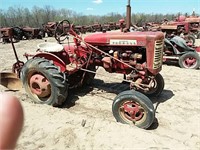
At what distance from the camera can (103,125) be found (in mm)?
3676

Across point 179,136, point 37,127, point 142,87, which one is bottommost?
point 179,136

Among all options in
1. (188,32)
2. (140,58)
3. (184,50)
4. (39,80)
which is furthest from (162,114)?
(188,32)

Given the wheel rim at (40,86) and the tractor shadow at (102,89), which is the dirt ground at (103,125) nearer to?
the tractor shadow at (102,89)

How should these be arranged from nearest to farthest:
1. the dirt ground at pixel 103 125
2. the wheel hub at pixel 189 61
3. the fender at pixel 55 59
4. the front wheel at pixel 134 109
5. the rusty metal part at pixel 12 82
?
the dirt ground at pixel 103 125 < the front wheel at pixel 134 109 < the fender at pixel 55 59 < the rusty metal part at pixel 12 82 < the wheel hub at pixel 189 61

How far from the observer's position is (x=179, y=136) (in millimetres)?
3719

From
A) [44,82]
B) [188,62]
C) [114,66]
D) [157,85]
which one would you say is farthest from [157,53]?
[188,62]

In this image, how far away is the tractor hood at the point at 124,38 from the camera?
14.0 feet

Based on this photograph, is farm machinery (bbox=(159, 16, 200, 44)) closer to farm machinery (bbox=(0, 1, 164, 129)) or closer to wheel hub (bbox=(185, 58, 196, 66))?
wheel hub (bbox=(185, 58, 196, 66))

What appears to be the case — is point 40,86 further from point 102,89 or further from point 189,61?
point 189,61

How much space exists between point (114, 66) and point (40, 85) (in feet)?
4.52

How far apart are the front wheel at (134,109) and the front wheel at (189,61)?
4418mm

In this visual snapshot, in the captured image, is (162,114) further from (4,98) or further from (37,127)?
(4,98)

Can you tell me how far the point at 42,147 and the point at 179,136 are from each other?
1947 millimetres

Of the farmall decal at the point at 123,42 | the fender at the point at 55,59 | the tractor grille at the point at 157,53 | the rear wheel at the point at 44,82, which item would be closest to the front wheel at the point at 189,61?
the tractor grille at the point at 157,53
